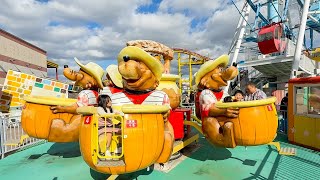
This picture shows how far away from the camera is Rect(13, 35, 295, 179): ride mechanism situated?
8.27 ft

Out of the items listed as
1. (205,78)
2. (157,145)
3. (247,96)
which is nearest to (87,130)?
(157,145)

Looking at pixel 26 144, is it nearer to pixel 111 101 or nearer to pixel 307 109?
pixel 111 101

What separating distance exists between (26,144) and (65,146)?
109 centimetres

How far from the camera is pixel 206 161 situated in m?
4.49

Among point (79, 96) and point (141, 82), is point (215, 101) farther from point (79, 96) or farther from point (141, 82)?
point (79, 96)

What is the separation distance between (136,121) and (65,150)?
3.86 metres

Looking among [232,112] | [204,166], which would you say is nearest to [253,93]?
[232,112]

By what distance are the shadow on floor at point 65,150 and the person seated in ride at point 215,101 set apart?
10.0 feet

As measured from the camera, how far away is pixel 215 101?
4.01 meters

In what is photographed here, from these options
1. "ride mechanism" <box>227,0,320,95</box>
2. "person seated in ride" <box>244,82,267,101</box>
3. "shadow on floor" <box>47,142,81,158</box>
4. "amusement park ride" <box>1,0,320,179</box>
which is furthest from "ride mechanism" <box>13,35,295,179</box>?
"ride mechanism" <box>227,0,320,95</box>

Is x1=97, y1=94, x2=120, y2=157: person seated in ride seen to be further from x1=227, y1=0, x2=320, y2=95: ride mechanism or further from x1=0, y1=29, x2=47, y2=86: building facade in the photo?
x1=0, y1=29, x2=47, y2=86: building facade

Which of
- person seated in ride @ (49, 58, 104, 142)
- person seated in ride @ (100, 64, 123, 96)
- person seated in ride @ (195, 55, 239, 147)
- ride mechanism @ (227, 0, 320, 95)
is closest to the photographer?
person seated in ride @ (195, 55, 239, 147)

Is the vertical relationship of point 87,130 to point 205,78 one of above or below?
below

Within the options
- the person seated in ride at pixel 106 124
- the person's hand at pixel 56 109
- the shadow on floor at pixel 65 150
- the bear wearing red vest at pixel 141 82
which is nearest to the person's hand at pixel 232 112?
the bear wearing red vest at pixel 141 82
